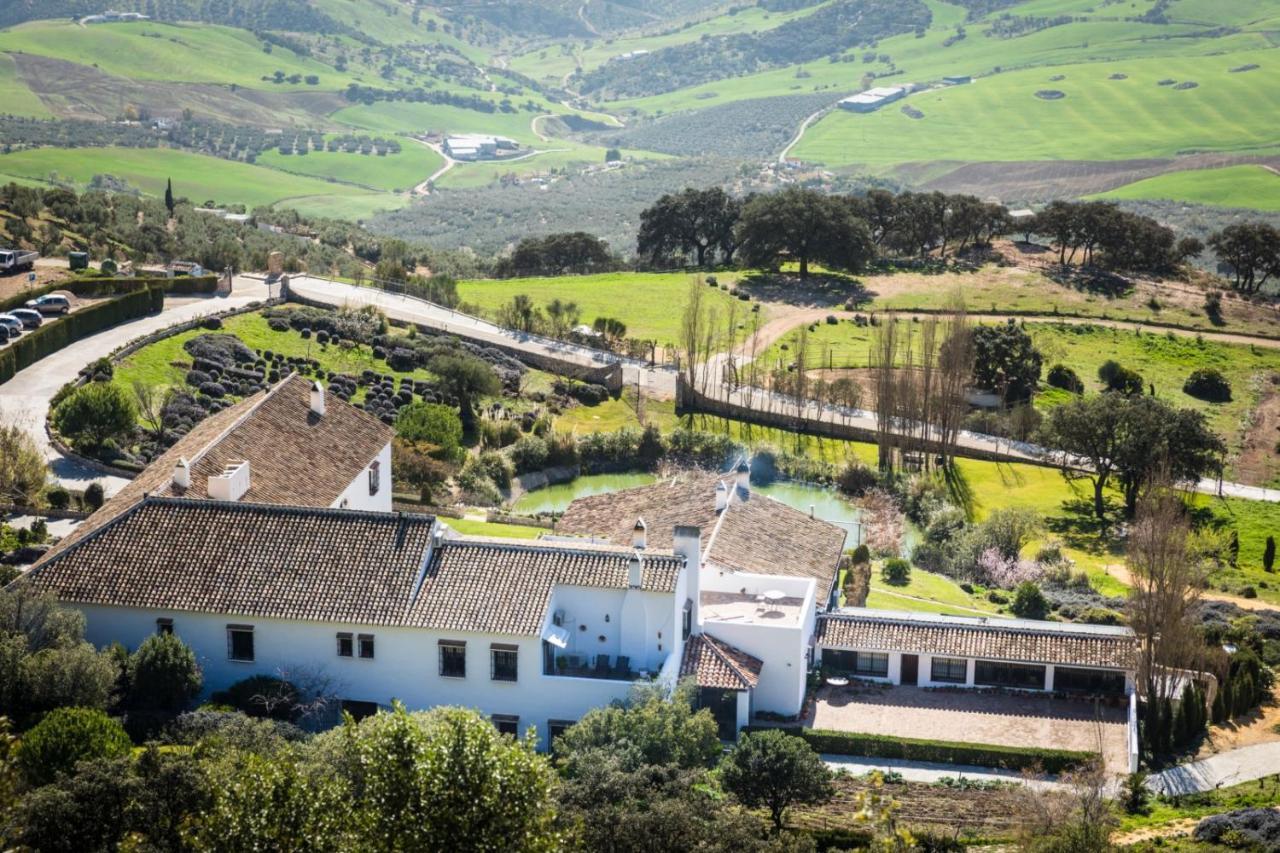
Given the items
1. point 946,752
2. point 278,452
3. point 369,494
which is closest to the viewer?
point 946,752

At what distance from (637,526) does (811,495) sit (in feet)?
110

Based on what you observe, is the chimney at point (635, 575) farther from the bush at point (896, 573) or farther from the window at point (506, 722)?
the bush at point (896, 573)

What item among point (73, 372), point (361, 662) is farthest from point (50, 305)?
point (361, 662)

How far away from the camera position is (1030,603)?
64375 mm

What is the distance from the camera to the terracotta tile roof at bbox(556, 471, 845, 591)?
59.5 meters

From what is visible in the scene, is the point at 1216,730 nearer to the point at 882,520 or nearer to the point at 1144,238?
the point at 882,520

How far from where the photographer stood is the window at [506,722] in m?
48.9

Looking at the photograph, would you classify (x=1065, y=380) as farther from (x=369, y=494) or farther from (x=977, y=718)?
(x=977, y=718)

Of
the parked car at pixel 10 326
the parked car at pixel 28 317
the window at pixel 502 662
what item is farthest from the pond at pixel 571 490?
the window at pixel 502 662

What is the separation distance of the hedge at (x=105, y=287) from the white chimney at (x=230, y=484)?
36.7 m

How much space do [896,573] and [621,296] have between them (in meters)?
51.9

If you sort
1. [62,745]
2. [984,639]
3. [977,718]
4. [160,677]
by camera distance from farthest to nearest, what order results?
[984,639]
[977,718]
[160,677]
[62,745]

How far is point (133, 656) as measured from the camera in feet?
153

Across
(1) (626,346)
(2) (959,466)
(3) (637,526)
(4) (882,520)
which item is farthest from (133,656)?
(1) (626,346)
